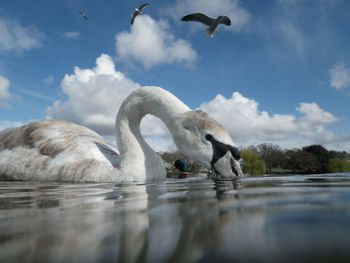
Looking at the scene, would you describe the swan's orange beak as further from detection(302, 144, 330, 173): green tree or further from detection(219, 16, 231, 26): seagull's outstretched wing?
detection(302, 144, 330, 173): green tree

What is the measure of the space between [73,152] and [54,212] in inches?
274

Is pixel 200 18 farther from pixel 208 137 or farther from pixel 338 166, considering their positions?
pixel 338 166

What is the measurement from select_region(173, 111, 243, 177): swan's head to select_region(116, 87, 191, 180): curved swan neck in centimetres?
49

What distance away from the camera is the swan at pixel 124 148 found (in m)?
8.16

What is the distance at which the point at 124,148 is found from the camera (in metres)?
9.59

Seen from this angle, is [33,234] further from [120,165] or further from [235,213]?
[120,165]

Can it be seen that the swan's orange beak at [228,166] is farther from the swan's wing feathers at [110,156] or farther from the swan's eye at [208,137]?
the swan's wing feathers at [110,156]

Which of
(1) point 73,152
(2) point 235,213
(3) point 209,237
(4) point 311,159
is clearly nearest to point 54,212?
(2) point 235,213

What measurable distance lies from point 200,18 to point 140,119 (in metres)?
6.49

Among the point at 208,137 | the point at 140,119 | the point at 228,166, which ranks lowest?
the point at 228,166

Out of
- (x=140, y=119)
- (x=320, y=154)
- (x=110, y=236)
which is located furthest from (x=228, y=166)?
(x=320, y=154)

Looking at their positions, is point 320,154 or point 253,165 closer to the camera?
point 320,154

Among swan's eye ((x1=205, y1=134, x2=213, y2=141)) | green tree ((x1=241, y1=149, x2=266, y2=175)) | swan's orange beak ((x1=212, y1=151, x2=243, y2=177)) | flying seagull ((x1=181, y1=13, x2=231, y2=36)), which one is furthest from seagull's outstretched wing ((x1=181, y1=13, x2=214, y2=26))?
green tree ((x1=241, y1=149, x2=266, y2=175))

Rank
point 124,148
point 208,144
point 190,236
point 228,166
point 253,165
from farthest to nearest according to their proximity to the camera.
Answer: point 253,165 → point 124,148 → point 208,144 → point 228,166 → point 190,236
